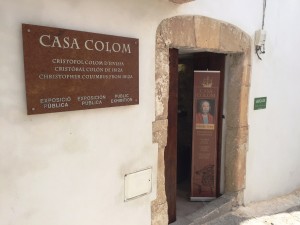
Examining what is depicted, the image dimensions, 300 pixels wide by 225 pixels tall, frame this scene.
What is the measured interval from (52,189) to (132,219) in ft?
2.75

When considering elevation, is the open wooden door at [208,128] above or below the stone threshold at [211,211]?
above

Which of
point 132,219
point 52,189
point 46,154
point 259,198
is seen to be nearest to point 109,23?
point 46,154

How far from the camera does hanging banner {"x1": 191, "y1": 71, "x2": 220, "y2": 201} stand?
3.51 metres

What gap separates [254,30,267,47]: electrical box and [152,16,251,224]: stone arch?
13 centimetres

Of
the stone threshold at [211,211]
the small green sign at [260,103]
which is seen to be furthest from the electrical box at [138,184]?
the small green sign at [260,103]

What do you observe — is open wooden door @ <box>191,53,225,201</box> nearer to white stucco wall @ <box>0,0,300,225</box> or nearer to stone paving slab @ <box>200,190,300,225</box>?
stone paving slab @ <box>200,190,300,225</box>

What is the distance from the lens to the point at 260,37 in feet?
11.1

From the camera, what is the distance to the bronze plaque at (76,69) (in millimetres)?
1711

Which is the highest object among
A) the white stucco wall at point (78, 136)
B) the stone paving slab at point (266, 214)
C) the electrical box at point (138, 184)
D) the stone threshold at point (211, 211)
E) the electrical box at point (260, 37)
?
the electrical box at point (260, 37)

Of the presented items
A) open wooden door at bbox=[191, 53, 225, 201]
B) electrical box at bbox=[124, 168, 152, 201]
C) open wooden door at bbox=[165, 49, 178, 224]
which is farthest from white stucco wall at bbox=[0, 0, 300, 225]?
open wooden door at bbox=[191, 53, 225, 201]

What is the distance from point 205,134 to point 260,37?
1.39m

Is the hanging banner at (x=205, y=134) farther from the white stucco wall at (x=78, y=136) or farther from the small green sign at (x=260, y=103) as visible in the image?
the white stucco wall at (x=78, y=136)

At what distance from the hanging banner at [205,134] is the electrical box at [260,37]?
0.62 metres

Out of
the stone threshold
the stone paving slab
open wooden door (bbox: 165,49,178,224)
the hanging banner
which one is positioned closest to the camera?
open wooden door (bbox: 165,49,178,224)
